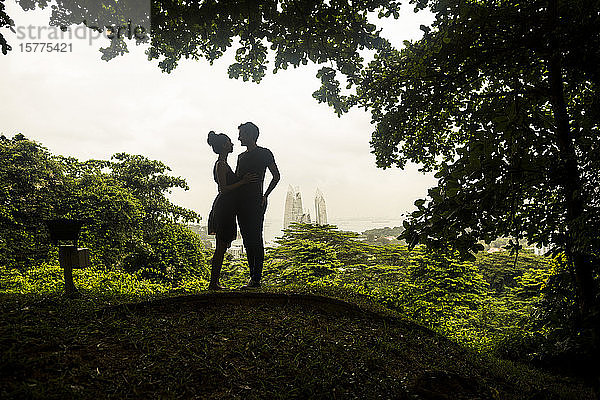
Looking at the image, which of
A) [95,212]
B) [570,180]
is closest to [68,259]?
[95,212]

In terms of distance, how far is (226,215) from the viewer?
17.7 feet

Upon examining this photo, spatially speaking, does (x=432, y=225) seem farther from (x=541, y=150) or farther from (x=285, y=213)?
(x=285, y=213)

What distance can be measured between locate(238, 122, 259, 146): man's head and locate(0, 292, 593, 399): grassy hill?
258cm

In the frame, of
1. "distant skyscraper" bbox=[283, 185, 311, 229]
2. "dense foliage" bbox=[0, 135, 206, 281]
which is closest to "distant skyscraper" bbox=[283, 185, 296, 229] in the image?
"distant skyscraper" bbox=[283, 185, 311, 229]

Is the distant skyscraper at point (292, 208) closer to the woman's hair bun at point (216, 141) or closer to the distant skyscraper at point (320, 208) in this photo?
the distant skyscraper at point (320, 208)

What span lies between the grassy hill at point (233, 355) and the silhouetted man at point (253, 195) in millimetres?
1006

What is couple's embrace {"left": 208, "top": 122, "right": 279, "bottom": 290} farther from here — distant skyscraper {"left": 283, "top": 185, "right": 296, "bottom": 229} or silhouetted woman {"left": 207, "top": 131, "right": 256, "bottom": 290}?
distant skyscraper {"left": 283, "top": 185, "right": 296, "bottom": 229}

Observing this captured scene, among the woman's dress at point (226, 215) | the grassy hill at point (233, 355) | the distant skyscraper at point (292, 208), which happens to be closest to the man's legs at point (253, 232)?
the woman's dress at point (226, 215)

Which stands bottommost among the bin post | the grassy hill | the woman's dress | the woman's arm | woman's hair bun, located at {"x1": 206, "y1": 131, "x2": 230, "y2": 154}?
the grassy hill

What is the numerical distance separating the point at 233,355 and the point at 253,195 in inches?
110

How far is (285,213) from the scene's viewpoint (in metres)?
30.5

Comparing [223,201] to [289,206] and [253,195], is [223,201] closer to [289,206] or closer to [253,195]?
[253,195]

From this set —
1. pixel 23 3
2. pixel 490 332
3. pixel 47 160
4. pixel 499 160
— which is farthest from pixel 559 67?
pixel 47 160

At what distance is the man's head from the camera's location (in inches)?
218
